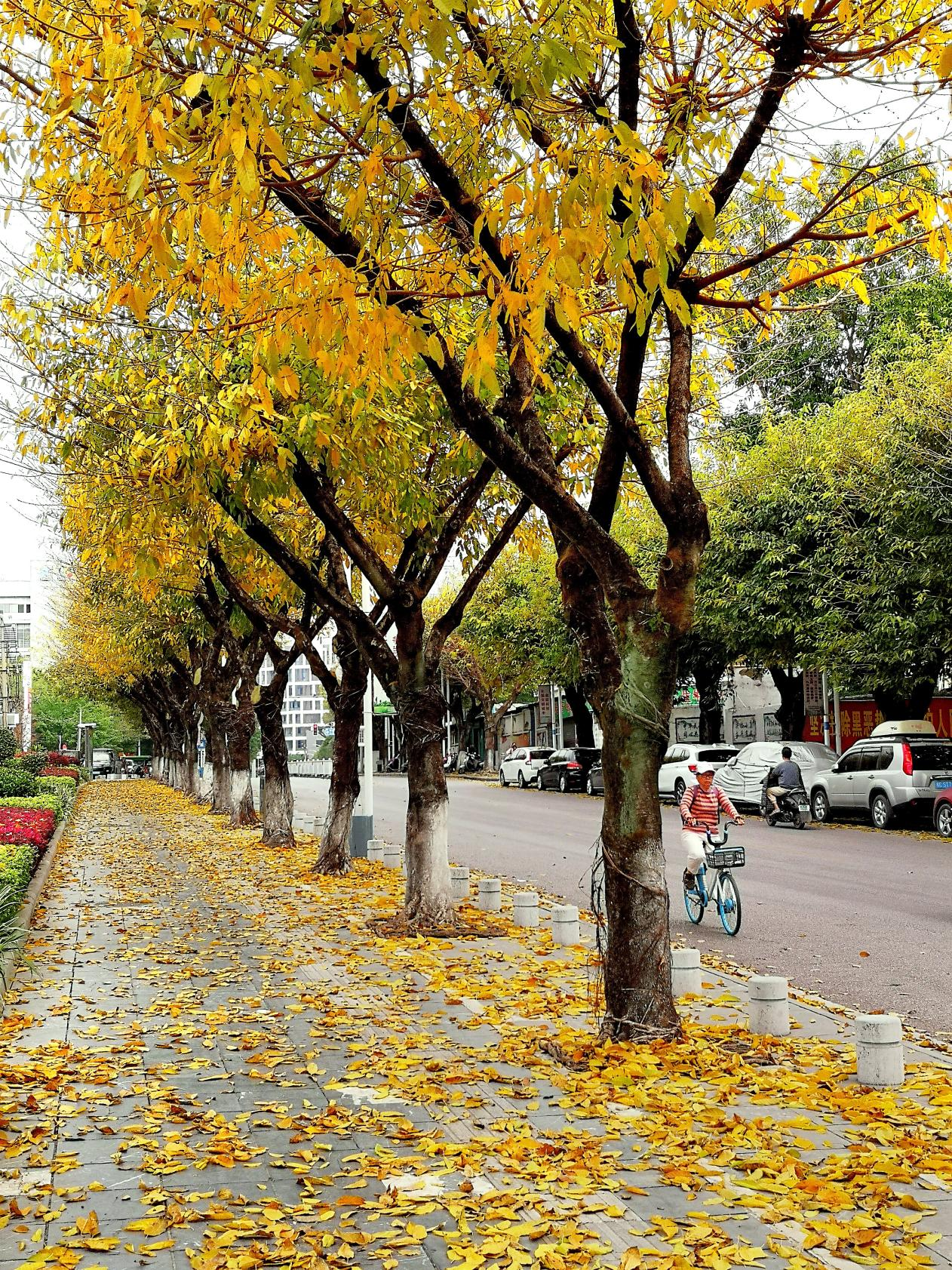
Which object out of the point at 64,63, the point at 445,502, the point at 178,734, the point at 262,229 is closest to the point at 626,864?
the point at 262,229

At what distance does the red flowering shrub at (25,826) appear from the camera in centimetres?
1574

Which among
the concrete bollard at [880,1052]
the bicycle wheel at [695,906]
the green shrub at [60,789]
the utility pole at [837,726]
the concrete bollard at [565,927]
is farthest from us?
the utility pole at [837,726]

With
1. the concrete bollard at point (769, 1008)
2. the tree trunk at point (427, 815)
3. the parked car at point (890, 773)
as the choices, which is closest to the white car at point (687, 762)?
the parked car at point (890, 773)

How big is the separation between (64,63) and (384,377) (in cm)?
235

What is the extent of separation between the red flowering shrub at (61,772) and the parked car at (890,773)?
79.6 feet

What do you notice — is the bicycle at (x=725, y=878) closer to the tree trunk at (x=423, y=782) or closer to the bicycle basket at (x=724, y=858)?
the bicycle basket at (x=724, y=858)

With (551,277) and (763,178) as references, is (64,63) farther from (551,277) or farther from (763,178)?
(763,178)

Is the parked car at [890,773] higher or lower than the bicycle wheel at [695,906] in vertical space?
higher

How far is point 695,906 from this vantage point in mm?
13258

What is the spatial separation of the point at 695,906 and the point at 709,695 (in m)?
25.4

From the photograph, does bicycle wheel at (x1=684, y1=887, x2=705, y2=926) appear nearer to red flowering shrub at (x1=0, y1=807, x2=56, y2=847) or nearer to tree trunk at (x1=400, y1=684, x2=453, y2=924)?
tree trunk at (x1=400, y1=684, x2=453, y2=924)

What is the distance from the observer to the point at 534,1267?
15.0 feet

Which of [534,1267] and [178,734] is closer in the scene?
[534,1267]

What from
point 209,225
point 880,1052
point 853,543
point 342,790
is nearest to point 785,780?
point 853,543
